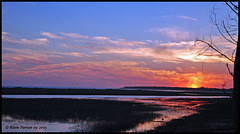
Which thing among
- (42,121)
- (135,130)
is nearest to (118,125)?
(135,130)

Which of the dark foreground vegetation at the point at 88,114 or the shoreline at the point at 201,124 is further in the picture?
the dark foreground vegetation at the point at 88,114

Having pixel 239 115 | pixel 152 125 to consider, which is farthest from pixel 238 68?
pixel 152 125

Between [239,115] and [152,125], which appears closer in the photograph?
[239,115]

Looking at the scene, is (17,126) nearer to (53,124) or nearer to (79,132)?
(53,124)

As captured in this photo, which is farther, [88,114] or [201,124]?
[88,114]

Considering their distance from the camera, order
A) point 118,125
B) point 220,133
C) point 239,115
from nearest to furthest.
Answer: point 239,115, point 220,133, point 118,125

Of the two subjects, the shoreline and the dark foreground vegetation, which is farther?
the dark foreground vegetation

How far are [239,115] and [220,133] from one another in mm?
8973

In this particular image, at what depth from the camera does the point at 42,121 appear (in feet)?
70.0

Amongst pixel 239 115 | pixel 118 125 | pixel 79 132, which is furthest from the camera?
pixel 118 125

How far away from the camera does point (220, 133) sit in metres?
14.5

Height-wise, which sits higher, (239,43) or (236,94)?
(239,43)

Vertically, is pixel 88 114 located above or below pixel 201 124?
below

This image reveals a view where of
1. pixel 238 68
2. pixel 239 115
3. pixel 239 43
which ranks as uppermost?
pixel 239 43
